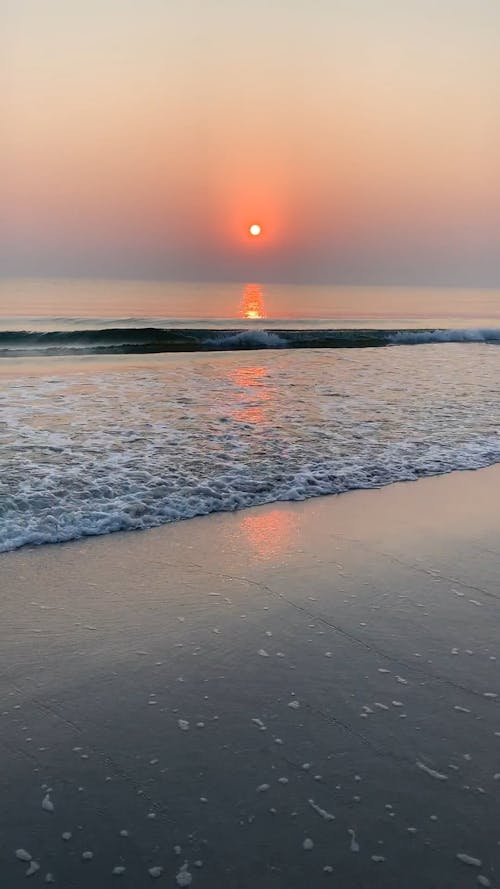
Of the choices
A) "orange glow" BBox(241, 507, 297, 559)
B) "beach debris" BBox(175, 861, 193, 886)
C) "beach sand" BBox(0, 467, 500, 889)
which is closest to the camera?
"beach debris" BBox(175, 861, 193, 886)

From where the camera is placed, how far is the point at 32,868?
2.75 metres

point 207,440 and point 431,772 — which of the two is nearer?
point 431,772

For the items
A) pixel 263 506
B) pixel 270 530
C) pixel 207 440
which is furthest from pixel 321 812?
pixel 207 440

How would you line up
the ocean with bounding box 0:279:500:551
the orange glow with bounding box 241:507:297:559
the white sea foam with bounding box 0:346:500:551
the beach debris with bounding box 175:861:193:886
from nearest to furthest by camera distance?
the beach debris with bounding box 175:861:193:886 → the orange glow with bounding box 241:507:297:559 → the white sea foam with bounding box 0:346:500:551 → the ocean with bounding box 0:279:500:551

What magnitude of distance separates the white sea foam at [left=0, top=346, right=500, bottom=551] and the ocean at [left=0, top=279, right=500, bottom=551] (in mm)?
26

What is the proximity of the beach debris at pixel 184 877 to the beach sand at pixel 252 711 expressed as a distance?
0.01 m

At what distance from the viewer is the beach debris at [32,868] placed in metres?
2.73

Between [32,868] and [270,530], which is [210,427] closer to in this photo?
[270,530]

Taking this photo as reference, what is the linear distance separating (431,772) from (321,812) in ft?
1.99

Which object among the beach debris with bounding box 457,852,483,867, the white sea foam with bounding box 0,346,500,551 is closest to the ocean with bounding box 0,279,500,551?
the white sea foam with bounding box 0,346,500,551

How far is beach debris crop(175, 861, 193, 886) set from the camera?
270 cm

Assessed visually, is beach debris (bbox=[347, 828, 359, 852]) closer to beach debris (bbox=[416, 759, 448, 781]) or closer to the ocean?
beach debris (bbox=[416, 759, 448, 781])

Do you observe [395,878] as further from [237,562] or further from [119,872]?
[237,562]

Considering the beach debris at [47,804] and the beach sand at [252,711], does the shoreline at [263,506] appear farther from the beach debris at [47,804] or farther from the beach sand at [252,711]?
the beach debris at [47,804]
